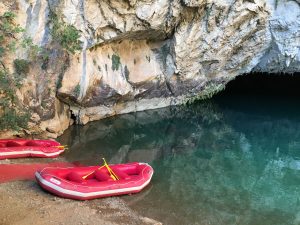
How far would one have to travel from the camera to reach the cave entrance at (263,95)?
20219 mm

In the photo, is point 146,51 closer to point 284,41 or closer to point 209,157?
point 209,157

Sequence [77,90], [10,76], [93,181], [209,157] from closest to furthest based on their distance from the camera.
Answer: [93,181], [10,76], [209,157], [77,90]

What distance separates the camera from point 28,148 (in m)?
10.3

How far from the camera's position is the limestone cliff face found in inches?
476

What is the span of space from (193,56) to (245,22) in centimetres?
246

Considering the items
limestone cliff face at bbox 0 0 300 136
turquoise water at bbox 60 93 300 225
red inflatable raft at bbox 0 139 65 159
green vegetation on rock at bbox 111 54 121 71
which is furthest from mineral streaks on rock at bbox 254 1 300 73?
red inflatable raft at bbox 0 139 65 159

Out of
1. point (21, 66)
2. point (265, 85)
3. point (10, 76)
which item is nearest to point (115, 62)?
point (21, 66)

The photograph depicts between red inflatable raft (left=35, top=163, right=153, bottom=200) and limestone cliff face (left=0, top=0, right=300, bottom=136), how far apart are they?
3626 millimetres

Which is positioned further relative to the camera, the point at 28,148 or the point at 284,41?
the point at 284,41

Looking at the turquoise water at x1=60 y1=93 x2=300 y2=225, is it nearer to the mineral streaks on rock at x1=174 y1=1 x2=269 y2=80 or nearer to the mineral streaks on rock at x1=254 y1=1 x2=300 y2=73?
the mineral streaks on rock at x1=174 y1=1 x2=269 y2=80

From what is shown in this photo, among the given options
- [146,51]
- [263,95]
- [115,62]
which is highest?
[146,51]

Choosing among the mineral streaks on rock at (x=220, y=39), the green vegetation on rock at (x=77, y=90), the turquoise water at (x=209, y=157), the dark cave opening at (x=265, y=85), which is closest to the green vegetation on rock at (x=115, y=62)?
the turquoise water at (x=209, y=157)

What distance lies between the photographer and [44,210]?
752cm

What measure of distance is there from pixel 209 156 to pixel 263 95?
37.6 feet
